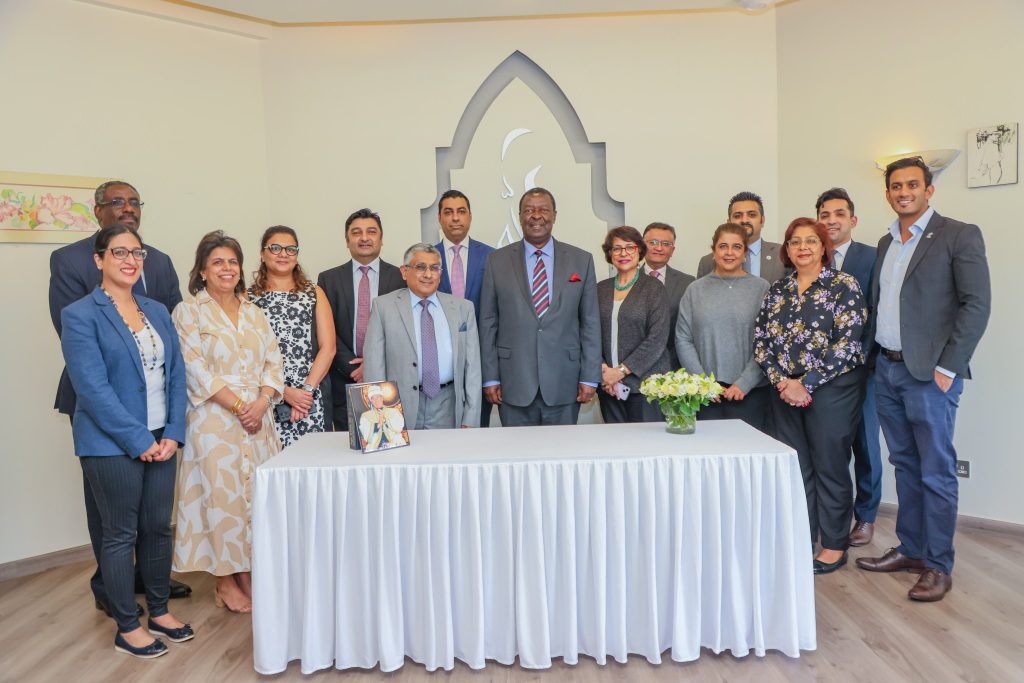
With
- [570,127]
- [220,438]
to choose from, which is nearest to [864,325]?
[570,127]

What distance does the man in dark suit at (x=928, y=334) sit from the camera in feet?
10.2

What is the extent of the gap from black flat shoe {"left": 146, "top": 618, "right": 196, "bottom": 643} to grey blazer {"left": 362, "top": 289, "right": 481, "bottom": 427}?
131 cm

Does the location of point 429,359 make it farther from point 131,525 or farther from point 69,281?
point 69,281

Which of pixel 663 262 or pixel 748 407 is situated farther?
pixel 663 262

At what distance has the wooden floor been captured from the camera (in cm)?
259

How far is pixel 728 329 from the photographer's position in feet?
12.0

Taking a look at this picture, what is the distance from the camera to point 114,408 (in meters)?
2.70

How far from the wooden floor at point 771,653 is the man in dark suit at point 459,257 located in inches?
65.4

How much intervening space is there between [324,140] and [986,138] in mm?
4219

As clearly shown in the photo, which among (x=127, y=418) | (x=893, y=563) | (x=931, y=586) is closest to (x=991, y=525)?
(x=893, y=563)

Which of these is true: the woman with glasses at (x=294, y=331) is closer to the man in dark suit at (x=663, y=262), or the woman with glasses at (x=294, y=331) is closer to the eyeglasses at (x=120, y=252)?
the eyeglasses at (x=120, y=252)

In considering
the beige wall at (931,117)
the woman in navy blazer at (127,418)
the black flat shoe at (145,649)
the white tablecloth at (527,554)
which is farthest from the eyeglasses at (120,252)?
the beige wall at (931,117)

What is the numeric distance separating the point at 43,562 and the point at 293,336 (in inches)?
85.7

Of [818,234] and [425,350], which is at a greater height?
[818,234]
